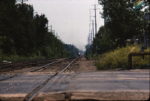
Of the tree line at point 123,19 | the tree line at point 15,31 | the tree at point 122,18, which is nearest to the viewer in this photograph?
the tree line at point 123,19

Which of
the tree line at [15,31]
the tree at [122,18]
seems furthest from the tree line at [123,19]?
the tree line at [15,31]

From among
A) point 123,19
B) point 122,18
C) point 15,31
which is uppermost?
point 15,31

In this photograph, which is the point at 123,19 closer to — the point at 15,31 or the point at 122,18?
the point at 122,18

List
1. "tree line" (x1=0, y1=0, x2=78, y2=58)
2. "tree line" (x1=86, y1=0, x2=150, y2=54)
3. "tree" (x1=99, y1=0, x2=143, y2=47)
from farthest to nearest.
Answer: "tree line" (x1=0, y1=0, x2=78, y2=58)
"tree" (x1=99, y1=0, x2=143, y2=47)
"tree line" (x1=86, y1=0, x2=150, y2=54)

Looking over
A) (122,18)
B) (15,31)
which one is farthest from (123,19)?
(15,31)

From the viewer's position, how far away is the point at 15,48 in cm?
8675

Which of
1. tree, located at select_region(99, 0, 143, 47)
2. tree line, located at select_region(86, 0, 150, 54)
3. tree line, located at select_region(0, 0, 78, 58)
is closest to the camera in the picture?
tree line, located at select_region(86, 0, 150, 54)

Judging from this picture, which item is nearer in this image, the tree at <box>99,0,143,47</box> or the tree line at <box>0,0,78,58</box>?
the tree at <box>99,0,143,47</box>

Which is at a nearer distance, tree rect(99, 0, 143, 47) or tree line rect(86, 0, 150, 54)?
tree line rect(86, 0, 150, 54)

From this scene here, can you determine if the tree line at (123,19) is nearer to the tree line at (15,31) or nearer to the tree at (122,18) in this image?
the tree at (122,18)

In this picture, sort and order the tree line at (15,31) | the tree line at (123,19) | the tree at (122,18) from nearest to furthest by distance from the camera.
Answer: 1. the tree line at (123,19)
2. the tree at (122,18)
3. the tree line at (15,31)

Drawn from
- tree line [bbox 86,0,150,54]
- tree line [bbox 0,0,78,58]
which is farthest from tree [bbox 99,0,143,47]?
tree line [bbox 0,0,78,58]

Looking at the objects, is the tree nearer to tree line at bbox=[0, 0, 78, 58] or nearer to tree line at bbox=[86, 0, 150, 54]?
tree line at bbox=[86, 0, 150, 54]

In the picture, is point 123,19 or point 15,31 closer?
point 123,19
